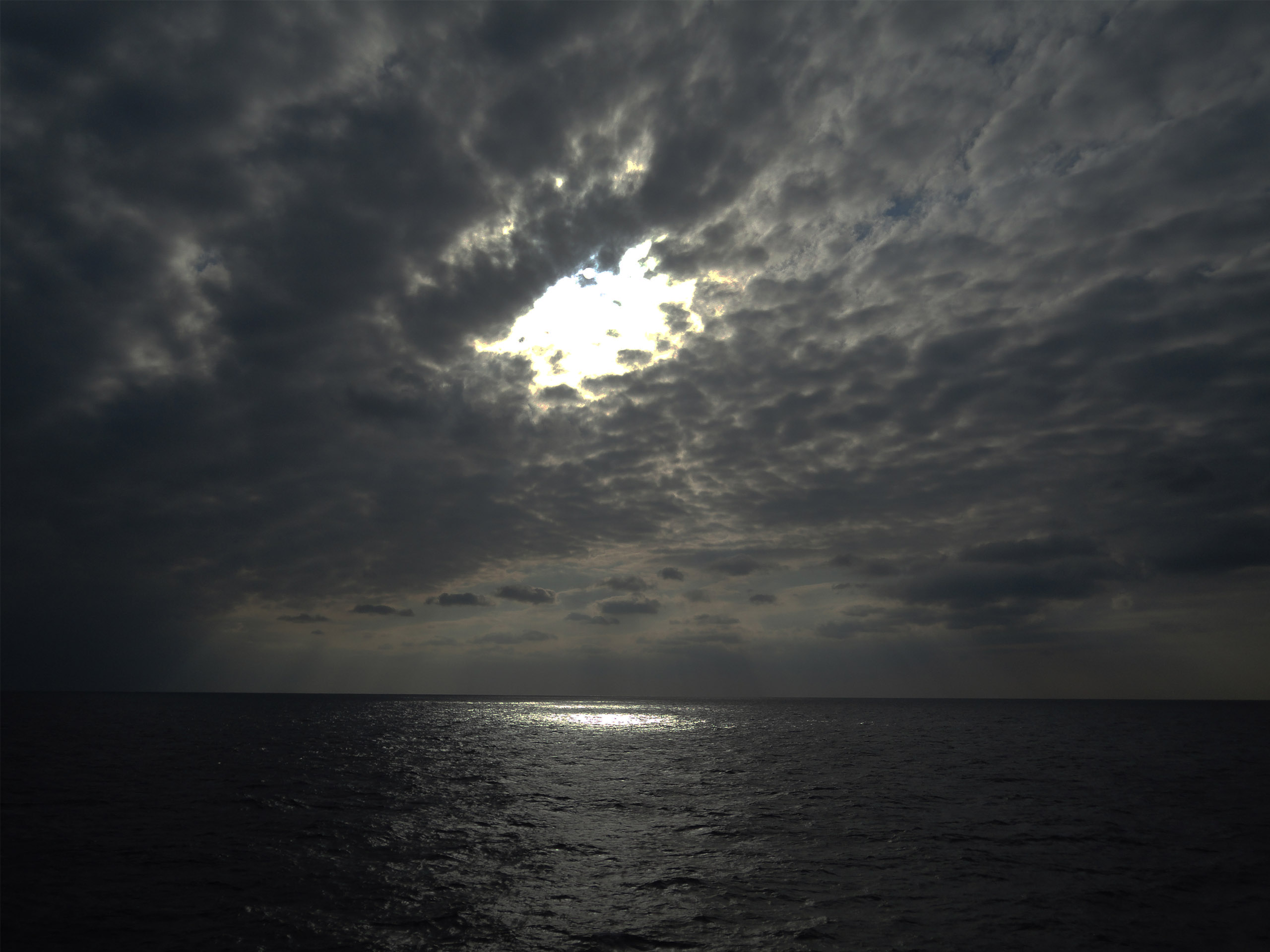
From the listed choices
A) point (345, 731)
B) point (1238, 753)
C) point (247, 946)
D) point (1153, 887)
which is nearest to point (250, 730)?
point (345, 731)

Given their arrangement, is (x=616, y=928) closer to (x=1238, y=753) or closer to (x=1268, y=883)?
(x=1268, y=883)

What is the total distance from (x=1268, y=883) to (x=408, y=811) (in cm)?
3538

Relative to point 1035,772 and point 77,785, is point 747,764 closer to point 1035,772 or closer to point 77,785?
point 1035,772

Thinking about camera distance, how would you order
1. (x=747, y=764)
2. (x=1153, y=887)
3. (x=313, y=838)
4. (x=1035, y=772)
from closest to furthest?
(x=1153, y=887)
(x=313, y=838)
(x=1035, y=772)
(x=747, y=764)

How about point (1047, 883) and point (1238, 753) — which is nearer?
point (1047, 883)

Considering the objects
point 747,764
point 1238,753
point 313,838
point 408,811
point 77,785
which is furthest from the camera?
point 1238,753

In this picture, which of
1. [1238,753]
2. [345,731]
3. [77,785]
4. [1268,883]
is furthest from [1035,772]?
[345,731]

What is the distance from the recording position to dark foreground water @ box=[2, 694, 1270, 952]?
17.1 meters

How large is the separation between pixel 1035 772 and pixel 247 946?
55247 millimetres

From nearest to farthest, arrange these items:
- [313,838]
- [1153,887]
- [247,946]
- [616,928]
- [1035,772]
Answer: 1. [247,946]
2. [616,928]
3. [1153,887]
4. [313,838]
5. [1035,772]

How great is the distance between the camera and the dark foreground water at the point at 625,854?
17109mm

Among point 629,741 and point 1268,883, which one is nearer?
point 1268,883

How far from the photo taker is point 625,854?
80.5 feet

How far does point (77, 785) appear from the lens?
3675 centimetres
